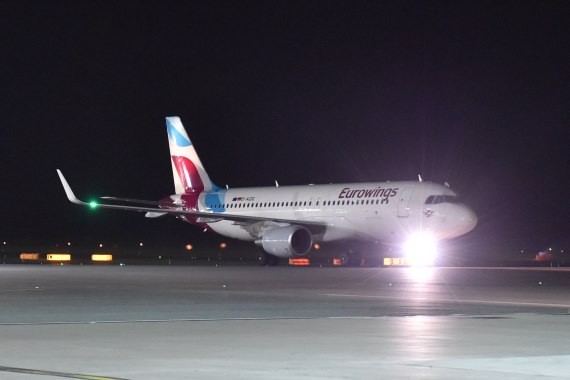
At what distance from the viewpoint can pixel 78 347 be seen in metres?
12.9

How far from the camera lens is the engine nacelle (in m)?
48.0

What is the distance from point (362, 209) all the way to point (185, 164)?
1425 cm

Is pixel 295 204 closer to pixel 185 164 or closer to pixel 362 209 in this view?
pixel 362 209

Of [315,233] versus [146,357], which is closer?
[146,357]

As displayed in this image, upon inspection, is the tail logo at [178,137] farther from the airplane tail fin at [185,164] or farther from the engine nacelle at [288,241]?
the engine nacelle at [288,241]

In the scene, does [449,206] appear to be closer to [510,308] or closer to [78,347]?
[510,308]

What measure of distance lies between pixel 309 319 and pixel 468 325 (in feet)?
8.77

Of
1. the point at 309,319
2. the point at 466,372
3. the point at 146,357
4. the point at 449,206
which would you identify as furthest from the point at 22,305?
the point at 449,206

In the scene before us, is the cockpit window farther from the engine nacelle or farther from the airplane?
the engine nacelle

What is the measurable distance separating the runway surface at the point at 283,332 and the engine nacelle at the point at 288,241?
66.4ft

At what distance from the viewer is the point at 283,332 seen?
15023 millimetres

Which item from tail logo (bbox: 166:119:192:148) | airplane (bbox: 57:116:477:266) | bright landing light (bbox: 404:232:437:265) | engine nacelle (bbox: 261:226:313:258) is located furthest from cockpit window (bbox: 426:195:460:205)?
tail logo (bbox: 166:119:192:148)

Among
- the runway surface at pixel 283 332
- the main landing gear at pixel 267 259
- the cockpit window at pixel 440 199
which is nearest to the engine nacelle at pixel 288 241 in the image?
the main landing gear at pixel 267 259

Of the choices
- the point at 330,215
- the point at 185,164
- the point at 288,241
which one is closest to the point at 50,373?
the point at 288,241
